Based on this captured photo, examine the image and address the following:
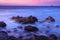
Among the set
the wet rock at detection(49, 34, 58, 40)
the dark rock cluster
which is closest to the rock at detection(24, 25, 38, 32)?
the dark rock cluster

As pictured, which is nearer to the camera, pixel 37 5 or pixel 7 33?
pixel 7 33

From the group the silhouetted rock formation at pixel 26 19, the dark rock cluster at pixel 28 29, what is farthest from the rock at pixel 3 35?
the silhouetted rock formation at pixel 26 19

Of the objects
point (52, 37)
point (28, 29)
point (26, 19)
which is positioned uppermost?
point (26, 19)

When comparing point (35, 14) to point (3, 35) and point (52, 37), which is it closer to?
point (52, 37)

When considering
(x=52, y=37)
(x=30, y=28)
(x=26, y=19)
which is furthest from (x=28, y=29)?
(x=52, y=37)

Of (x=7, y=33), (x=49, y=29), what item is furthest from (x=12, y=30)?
(x=49, y=29)

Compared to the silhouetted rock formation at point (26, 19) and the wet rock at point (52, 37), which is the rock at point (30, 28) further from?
the wet rock at point (52, 37)

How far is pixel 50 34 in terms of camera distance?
1.73 m

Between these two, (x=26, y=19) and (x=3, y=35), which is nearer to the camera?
(x=3, y=35)

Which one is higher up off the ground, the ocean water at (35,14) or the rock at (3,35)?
the ocean water at (35,14)

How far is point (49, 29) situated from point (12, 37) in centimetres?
49

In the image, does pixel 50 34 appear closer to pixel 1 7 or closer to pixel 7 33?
pixel 7 33

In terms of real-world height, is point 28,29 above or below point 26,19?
below

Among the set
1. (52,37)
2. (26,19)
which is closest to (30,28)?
(26,19)
